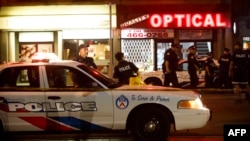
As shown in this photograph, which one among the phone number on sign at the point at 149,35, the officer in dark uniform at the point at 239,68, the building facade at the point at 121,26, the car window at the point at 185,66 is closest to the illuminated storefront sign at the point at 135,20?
the building facade at the point at 121,26

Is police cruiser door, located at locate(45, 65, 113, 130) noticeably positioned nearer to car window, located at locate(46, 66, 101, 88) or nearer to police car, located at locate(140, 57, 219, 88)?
car window, located at locate(46, 66, 101, 88)

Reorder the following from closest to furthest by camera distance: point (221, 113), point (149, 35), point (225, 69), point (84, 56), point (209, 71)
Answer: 1. point (84, 56)
2. point (221, 113)
3. point (225, 69)
4. point (209, 71)
5. point (149, 35)

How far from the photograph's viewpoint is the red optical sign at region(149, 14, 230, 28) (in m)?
19.8

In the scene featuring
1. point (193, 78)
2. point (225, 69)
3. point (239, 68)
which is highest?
point (239, 68)

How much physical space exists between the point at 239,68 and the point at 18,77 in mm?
7554

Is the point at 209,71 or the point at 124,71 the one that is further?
the point at 209,71

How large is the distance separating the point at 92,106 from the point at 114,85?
60cm

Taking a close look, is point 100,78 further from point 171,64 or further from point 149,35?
point 149,35

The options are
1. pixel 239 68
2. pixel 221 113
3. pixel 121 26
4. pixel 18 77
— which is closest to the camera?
pixel 18 77

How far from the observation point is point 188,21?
782 inches

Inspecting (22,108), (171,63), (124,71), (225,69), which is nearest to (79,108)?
(22,108)

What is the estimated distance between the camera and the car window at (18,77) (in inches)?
369

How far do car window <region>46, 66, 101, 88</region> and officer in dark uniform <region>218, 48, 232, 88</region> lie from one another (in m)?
8.69

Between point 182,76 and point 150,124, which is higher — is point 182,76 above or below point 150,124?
above
